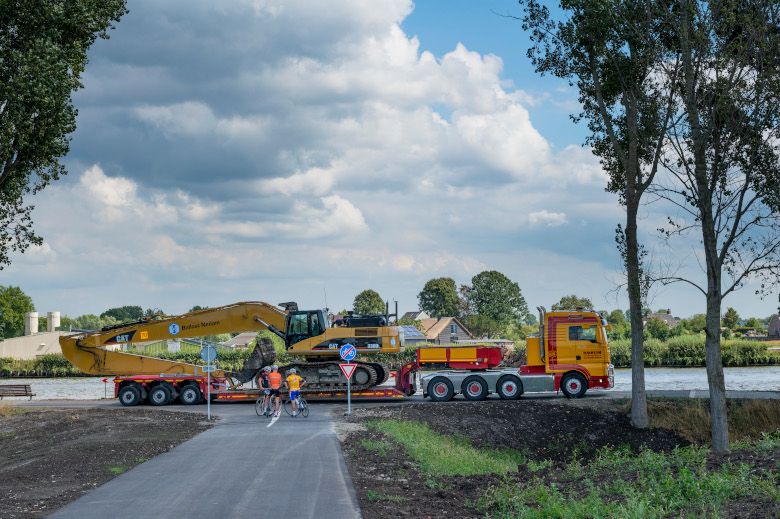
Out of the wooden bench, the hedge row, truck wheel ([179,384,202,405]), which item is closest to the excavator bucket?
truck wheel ([179,384,202,405])

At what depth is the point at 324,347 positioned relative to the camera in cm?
3272

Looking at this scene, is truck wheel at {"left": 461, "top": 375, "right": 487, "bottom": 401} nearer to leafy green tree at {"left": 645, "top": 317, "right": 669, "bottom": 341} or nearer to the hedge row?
the hedge row

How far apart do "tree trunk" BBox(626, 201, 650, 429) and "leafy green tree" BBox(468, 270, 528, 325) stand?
9199cm

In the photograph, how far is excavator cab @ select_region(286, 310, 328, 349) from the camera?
109ft

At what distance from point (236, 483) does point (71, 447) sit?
8.28m

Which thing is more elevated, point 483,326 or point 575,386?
point 483,326

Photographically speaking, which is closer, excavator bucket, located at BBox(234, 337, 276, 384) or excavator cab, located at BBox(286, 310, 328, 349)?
excavator cab, located at BBox(286, 310, 328, 349)

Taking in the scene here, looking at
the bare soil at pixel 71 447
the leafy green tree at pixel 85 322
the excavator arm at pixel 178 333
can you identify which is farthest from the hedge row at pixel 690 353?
the leafy green tree at pixel 85 322

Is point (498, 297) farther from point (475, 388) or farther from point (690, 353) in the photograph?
point (475, 388)

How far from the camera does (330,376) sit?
3262 centimetres

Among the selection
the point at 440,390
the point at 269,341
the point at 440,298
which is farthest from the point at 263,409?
the point at 440,298

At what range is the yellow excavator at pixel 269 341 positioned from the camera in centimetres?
3269

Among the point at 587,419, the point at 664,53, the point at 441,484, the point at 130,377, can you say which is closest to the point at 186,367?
the point at 130,377

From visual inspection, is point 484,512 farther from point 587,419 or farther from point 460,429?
point 587,419
